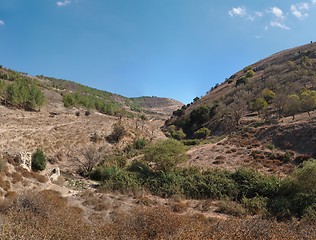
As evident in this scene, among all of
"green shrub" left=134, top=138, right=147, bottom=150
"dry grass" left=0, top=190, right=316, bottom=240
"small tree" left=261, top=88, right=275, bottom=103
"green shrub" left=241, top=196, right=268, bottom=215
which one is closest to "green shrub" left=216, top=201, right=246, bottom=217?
"green shrub" left=241, top=196, right=268, bottom=215

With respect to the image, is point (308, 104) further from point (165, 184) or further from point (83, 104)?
point (83, 104)

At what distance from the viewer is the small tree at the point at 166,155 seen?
86.4 feet

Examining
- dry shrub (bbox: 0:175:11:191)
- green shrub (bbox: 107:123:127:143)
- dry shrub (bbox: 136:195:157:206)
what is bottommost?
dry shrub (bbox: 136:195:157:206)

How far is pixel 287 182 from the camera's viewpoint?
1955 centimetres

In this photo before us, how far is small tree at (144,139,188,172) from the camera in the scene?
26.3 meters

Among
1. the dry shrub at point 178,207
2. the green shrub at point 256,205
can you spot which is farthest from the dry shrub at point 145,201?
the green shrub at point 256,205

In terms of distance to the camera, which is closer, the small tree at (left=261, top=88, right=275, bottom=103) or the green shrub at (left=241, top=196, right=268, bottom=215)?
the green shrub at (left=241, top=196, right=268, bottom=215)

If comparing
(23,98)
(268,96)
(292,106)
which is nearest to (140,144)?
Answer: (292,106)

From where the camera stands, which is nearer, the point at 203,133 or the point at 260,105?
the point at 260,105

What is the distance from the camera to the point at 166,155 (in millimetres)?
26469

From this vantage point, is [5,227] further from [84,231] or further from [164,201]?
[164,201]

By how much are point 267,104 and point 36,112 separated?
45.5m

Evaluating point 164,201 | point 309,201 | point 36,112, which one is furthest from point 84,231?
point 36,112

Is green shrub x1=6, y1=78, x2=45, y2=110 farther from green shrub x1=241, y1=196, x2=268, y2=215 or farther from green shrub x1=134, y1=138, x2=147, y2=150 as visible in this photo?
green shrub x1=241, y1=196, x2=268, y2=215
